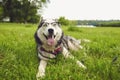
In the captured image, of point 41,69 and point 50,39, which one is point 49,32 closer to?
point 50,39

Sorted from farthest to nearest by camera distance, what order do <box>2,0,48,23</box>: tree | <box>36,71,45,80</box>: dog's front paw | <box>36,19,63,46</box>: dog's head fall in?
<box>2,0,48,23</box>: tree → <box>36,19,63,46</box>: dog's head → <box>36,71,45,80</box>: dog's front paw

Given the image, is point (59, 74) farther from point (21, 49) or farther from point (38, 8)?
point (38, 8)

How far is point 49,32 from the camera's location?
539cm

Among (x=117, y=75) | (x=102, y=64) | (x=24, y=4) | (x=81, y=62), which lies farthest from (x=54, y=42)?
(x=24, y=4)

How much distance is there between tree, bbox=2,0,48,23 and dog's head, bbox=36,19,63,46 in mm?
44167

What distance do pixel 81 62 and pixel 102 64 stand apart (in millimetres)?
694

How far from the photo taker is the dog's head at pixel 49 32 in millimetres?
5383

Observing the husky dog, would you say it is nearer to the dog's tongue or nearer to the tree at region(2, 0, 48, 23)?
the dog's tongue

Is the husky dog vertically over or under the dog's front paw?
over

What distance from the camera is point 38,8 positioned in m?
52.2

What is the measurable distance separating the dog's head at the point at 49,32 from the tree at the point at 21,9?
4417 centimetres

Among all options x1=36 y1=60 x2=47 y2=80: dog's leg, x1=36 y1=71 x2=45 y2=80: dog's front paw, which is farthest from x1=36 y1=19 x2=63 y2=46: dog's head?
x1=36 y1=71 x2=45 y2=80: dog's front paw

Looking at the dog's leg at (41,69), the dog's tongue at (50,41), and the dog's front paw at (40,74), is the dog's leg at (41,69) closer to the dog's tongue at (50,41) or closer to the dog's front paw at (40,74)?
the dog's front paw at (40,74)

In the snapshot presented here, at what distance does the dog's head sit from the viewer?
5.38m
